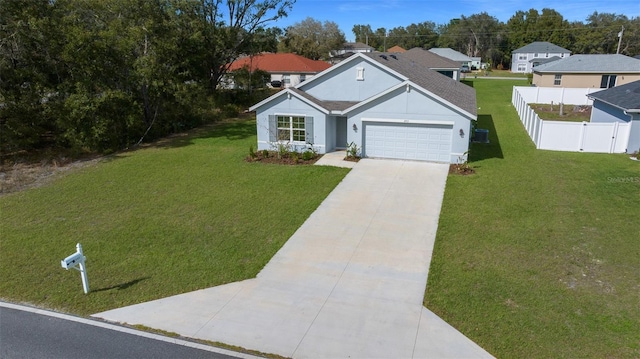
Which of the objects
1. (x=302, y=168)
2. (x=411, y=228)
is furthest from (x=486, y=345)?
(x=302, y=168)

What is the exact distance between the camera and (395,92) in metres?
19.0

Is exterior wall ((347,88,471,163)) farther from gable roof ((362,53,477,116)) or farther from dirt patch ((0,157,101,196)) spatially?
dirt patch ((0,157,101,196))

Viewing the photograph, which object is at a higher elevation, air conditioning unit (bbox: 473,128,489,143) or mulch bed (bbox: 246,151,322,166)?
air conditioning unit (bbox: 473,128,489,143)

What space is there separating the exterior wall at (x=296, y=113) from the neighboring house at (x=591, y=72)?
30687mm

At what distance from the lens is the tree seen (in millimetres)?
66369

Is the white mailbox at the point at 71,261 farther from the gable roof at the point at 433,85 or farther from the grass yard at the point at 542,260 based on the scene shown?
the gable roof at the point at 433,85

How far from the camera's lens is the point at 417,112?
18922 mm

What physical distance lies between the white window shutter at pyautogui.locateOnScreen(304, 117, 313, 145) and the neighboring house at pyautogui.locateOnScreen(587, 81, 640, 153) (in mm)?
14291

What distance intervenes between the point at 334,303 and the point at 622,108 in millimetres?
18198

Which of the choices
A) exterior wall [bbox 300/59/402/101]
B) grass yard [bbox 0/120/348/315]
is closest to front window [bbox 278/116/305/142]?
exterior wall [bbox 300/59/402/101]

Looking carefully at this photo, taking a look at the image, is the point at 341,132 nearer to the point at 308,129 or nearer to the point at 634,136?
the point at 308,129

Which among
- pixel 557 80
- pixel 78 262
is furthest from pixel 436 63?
pixel 78 262

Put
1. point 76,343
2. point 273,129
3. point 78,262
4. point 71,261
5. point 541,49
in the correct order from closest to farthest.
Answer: point 76,343 < point 71,261 < point 78,262 < point 273,129 < point 541,49

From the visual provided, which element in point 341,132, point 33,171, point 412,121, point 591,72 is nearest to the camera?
point 412,121
